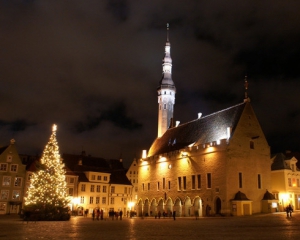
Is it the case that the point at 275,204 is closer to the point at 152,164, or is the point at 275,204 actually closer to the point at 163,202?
the point at 163,202

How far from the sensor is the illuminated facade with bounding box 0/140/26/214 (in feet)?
177

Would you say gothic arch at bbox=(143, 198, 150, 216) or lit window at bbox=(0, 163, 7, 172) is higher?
lit window at bbox=(0, 163, 7, 172)

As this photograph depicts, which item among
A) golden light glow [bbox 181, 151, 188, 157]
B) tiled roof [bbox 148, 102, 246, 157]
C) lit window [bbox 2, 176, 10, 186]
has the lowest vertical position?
lit window [bbox 2, 176, 10, 186]

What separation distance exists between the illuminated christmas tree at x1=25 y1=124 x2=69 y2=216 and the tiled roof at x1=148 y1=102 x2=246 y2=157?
21.4m

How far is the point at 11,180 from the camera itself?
5519cm

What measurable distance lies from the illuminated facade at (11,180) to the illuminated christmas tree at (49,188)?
2228 centimetres

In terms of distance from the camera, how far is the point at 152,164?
60094 mm

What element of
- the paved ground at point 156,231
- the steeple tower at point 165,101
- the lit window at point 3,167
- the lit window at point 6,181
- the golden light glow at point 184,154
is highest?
the steeple tower at point 165,101

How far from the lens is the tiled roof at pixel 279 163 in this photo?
5138cm

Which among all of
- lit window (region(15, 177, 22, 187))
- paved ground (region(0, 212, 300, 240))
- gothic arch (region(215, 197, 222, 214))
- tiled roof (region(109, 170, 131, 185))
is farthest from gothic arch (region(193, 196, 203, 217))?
lit window (region(15, 177, 22, 187))

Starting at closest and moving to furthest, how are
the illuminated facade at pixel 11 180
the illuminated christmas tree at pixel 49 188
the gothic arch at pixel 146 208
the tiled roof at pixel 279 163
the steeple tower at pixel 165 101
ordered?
the illuminated christmas tree at pixel 49 188, the tiled roof at pixel 279 163, the illuminated facade at pixel 11 180, the gothic arch at pixel 146 208, the steeple tower at pixel 165 101

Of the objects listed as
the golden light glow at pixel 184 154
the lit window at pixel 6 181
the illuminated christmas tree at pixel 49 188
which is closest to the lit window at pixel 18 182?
the lit window at pixel 6 181

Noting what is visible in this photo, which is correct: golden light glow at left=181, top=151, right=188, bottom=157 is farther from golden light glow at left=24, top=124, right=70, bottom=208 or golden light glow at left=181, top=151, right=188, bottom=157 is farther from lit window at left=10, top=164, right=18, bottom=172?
lit window at left=10, top=164, right=18, bottom=172

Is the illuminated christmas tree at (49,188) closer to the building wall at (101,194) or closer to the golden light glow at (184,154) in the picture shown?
the golden light glow at (184,154)
